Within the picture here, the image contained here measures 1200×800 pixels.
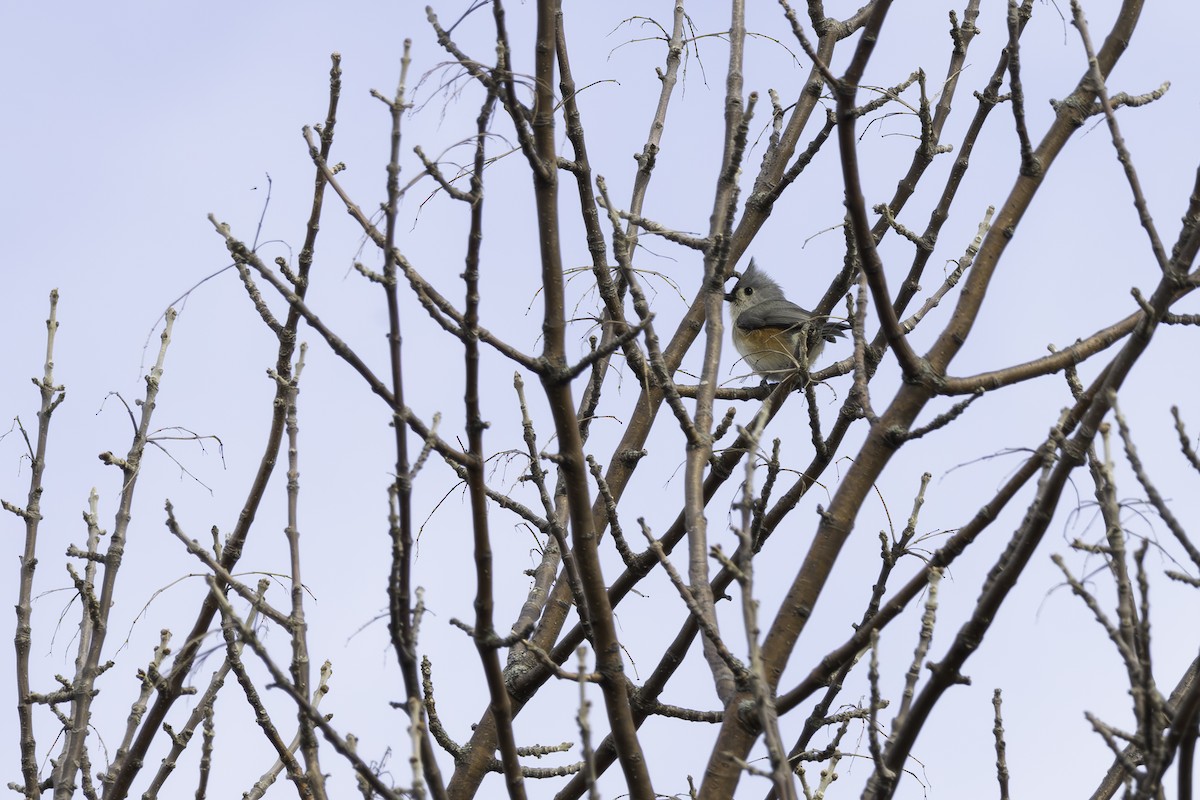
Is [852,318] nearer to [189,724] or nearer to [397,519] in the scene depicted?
[397,519]

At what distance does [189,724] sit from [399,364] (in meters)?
1.59

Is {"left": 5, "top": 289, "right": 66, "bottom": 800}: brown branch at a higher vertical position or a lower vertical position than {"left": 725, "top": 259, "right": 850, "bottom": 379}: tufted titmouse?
lower

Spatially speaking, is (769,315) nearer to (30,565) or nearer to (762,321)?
(762,321)

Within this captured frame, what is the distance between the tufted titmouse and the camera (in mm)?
8156

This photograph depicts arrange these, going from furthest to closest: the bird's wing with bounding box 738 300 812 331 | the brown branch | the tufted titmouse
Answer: the bird's wing with bounding box 738 300 812 331 → the tufted titmouse → the brown branch

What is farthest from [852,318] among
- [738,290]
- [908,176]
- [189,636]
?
[738,290]

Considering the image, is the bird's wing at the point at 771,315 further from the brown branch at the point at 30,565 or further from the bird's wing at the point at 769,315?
the brown branch at the point at 30,565

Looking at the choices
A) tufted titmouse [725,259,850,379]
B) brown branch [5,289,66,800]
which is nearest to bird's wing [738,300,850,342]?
tufted titmouse [725,259,850,379]

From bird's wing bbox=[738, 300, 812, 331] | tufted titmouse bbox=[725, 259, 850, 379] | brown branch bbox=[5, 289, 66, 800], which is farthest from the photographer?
bird's wing bbox=[738, 300, 812, 331]

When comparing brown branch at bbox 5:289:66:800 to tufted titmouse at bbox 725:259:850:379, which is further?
tufted titmouse at bbox 725:259:850:379

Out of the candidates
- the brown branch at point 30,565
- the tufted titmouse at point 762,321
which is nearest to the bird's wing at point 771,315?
the tufted titmouse at point 762,321

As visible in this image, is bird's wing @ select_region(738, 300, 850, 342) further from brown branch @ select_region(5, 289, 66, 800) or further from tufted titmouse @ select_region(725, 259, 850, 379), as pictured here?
brown branch @ select_region(5, 289, 66, 800)

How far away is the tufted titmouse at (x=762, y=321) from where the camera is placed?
8156 millimetres

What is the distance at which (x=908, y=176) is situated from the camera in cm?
453
